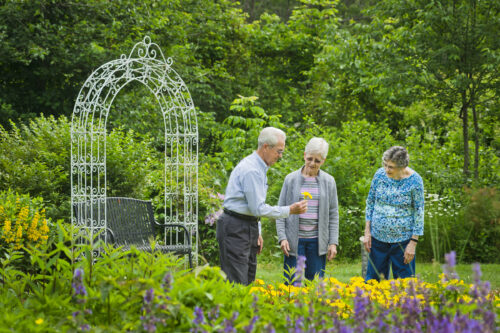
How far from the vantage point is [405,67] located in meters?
7.98

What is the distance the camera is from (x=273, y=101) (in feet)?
46.2

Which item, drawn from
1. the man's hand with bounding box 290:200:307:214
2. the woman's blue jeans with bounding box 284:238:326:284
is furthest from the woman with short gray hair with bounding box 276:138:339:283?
the man's hand with bounding box 290:200:307:214

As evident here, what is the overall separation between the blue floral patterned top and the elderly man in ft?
2.76

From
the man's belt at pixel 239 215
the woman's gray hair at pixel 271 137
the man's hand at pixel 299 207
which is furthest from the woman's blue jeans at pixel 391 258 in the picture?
the woman's gray hair at pixel 271 137

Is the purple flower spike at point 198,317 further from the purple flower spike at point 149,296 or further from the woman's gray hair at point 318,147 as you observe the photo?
the woman's gray hair at point 318,147

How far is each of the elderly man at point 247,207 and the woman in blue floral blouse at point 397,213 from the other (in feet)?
2.80

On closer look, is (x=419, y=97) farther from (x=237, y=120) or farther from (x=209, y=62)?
(x=209, y=62)

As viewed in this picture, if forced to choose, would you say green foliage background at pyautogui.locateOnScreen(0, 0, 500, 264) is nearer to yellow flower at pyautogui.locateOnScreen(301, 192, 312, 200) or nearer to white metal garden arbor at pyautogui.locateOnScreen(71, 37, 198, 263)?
white metal garden arbor at pyautogui.locateOnScreen(71, 37, 198, 263)

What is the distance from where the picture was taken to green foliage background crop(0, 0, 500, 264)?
6773mm

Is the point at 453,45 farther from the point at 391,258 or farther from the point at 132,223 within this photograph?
the point at 132,223

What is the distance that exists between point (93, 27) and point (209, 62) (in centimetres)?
427

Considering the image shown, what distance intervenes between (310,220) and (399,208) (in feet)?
2.23

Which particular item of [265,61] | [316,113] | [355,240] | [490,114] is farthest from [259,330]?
[265,61]

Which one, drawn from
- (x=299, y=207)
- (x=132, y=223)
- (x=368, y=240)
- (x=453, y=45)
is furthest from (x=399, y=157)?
(x=453, y=45)
